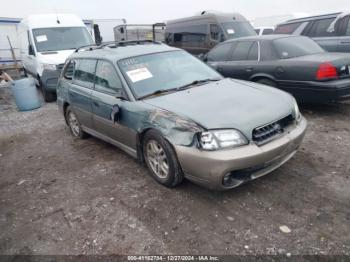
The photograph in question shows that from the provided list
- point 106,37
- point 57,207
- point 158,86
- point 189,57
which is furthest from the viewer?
point 106,37

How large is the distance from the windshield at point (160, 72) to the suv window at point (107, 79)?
0.48ft

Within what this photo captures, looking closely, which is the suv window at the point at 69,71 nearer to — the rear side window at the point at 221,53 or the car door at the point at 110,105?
the car door at the point at 110,105

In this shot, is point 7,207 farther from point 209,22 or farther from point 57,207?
point 209,22

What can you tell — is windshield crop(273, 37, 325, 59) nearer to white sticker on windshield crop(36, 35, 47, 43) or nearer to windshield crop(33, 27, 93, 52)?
windshield crop(33, 27, 93, 52)

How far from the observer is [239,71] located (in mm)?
6008

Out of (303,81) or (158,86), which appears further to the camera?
(303,81)

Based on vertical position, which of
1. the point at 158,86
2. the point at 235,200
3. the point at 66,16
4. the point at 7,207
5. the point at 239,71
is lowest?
the point at 7,207

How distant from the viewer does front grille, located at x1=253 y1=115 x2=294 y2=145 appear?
2.90 meters

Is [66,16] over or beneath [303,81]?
over

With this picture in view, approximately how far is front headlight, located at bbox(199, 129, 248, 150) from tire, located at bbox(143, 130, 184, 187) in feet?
1.37

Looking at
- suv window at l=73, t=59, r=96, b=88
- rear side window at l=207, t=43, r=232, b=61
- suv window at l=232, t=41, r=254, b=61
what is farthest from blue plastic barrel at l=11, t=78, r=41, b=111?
suv window at l=232, t=41, r=254, b=61

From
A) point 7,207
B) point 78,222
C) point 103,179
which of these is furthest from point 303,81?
point 7,207

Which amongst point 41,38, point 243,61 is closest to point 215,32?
point 243,61

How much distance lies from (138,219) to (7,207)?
5.44 feet
